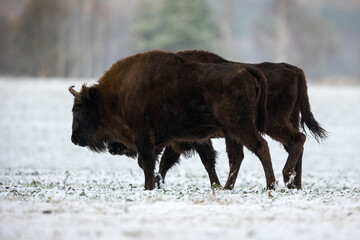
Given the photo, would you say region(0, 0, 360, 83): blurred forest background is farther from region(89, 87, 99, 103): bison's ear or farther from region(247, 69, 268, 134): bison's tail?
region(247, 69, 268, 134): bison's tail

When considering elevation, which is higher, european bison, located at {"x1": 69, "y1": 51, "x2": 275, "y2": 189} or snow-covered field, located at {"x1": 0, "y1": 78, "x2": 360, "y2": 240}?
european bison, located at {"x1": 69, "y1": 51, "x2": 275, "y2": 189}

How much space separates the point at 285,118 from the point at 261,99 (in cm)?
114

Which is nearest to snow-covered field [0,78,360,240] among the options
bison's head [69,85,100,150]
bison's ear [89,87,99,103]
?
bison's head [69,85,100,150]

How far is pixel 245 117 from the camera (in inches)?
338

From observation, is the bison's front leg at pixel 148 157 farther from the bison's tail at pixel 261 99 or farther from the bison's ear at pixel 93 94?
the bison's tail at pixel 261 99

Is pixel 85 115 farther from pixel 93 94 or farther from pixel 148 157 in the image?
pixel 148 157

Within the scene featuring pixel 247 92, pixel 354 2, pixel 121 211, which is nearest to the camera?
pixel 121 211

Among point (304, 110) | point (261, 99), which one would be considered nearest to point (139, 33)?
point (304, 110)

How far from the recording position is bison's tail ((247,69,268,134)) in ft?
29.3

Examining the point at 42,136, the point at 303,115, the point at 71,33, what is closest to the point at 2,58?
the point at 71,33

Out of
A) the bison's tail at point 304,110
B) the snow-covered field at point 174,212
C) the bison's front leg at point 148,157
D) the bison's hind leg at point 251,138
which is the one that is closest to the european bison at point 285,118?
the bison's tail at point 304,110

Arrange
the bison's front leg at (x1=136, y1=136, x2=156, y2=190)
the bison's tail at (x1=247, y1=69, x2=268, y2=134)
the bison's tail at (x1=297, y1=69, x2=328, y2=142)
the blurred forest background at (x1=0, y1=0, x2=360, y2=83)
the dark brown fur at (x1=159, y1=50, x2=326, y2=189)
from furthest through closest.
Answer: the blurred forest background at (x1=0, y1=0, x2=360, y2=83)
the bison's tail at (x1=297, y1=69, x2=328, y2=142)
the dark brown fur at (x1=159, y1=50, x2=326, y2=189)
the bison's front leg at (x1=136, y1=136, x2=156, y2=190)
the bison's tail at (x1=247, y1=69, x2=268, y2=134)

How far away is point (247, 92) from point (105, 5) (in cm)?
6546

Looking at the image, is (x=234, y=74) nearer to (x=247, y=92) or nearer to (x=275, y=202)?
(x=247, y=92)
